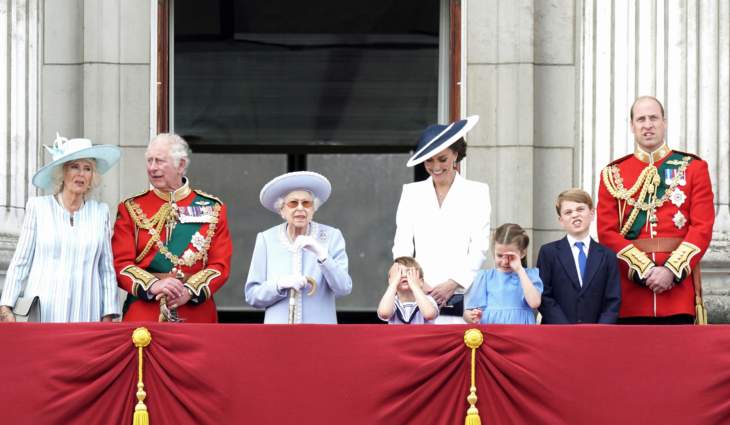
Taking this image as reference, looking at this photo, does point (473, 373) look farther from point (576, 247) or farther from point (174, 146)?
point (174, 146)

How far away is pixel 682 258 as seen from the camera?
874cm

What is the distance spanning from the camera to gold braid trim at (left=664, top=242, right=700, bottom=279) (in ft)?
28.6

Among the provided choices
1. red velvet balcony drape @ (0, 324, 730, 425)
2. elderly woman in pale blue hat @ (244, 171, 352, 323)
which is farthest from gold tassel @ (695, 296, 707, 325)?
elderly woman in pale blue hat @ (244, 171, 352, 323)

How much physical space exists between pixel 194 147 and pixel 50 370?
28.3ft

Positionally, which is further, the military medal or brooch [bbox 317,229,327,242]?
the military medal

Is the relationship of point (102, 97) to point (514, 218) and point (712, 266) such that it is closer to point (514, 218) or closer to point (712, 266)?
point (514, 218)

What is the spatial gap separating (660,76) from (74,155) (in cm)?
446

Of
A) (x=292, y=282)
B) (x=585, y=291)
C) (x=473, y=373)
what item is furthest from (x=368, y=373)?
(x=585, y=291)

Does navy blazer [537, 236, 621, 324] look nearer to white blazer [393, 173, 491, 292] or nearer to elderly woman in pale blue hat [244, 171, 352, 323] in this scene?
white blazer [393, 173, 491, 292]

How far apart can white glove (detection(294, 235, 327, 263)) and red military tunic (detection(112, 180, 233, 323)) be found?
58cm

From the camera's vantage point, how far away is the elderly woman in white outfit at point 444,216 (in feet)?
29.2

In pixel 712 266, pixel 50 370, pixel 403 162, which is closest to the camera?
pixel 50 370

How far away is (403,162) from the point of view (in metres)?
19.0

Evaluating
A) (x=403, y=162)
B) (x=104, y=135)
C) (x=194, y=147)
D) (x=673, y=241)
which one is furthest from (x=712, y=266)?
(x=403, y=162)
